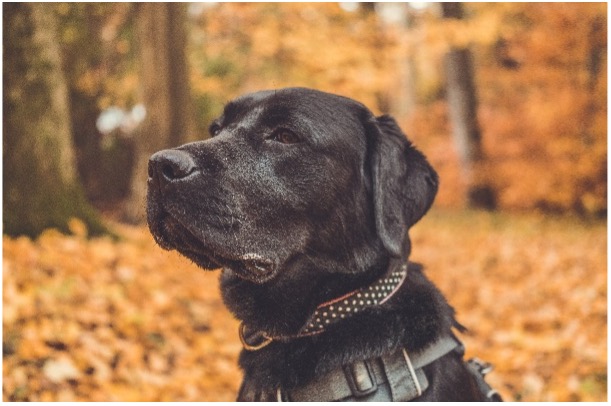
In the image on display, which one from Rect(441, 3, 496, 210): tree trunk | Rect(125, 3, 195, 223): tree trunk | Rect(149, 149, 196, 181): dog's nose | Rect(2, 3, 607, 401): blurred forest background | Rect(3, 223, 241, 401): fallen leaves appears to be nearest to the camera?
Rect(149, 149, 196, 181): dog's nose

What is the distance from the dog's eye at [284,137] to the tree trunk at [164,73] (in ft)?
18.0

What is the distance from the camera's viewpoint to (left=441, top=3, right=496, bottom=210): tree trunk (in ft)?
45.8

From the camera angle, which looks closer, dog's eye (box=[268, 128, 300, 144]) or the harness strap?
the harness strap

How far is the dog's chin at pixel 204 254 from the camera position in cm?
236

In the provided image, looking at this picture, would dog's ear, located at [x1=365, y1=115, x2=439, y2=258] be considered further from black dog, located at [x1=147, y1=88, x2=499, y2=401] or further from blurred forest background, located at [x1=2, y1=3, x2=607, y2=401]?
blurred forest background, located at [x1=2, y1=3, x2=607, y2=401]

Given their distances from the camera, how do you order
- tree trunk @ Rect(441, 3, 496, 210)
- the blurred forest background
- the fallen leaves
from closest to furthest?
1. the fallen leaves
2. the blurred forest background
3. tree trunk @ Rect(441, 3, 496, 210)

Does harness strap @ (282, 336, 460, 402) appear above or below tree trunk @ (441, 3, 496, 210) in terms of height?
above

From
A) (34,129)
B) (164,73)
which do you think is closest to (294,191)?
(34,129)

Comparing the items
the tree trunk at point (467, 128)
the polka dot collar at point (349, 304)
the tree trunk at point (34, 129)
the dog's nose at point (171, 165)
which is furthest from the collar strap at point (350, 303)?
the tree trunk at point (467, 128)

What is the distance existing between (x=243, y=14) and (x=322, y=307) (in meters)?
10.6

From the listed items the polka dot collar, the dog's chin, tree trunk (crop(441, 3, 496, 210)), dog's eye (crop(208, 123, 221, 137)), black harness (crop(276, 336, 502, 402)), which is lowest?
tree trunk (crop(441, 3, 496, 210))

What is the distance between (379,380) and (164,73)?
250 inches

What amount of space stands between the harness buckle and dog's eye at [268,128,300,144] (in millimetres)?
950

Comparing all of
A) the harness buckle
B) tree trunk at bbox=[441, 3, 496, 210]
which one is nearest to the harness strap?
the harness buckle
